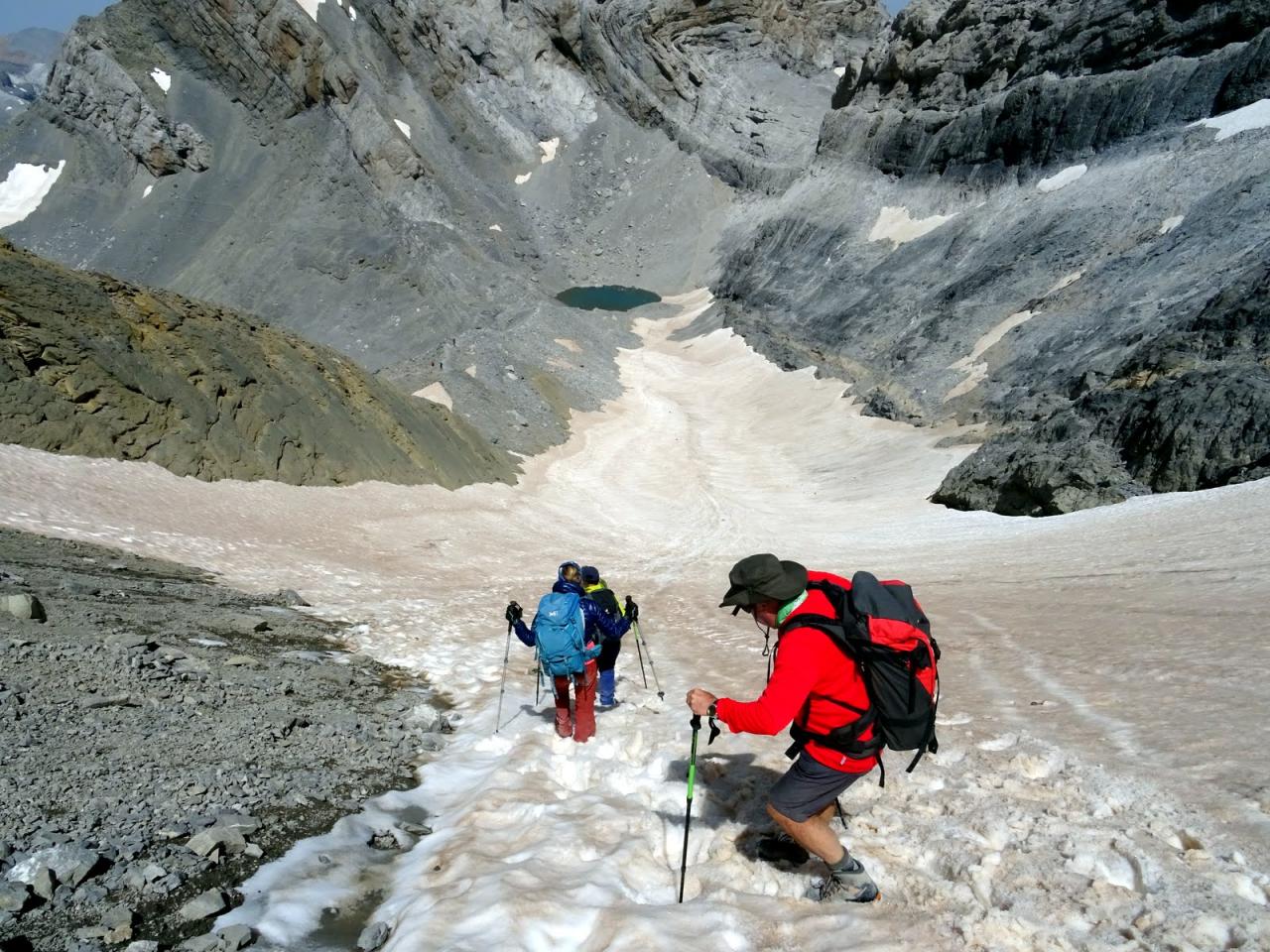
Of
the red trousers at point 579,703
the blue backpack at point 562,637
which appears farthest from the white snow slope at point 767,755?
the blue backpack at point 562,637

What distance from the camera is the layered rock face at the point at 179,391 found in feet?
53.1

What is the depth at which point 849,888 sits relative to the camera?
429 centimetres

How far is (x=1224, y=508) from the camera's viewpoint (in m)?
16.9

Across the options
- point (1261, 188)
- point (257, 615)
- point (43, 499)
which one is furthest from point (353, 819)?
point (1261, 188)

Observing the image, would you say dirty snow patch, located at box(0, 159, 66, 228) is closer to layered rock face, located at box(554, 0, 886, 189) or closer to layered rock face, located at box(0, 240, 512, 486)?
layered rock face, located at box(554, 0, 886, 189)

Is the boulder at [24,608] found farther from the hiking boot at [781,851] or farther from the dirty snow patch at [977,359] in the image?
the dirty snow patch at [977,359]

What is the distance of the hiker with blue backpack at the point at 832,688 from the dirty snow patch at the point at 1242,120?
47704 millimetres

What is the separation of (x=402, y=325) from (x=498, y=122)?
4375 centimetres

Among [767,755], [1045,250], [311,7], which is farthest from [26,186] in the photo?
[767,755]

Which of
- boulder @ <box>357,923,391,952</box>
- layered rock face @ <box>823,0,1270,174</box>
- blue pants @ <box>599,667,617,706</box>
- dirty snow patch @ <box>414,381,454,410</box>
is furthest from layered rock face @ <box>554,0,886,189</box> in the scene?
boulder @ <box>357,923,391,952</box>

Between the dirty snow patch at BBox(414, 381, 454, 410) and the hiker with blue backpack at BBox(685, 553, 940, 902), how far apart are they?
31.1 metres

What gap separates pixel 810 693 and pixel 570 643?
3039 millimetres

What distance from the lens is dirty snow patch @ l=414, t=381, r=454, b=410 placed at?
34116 mm

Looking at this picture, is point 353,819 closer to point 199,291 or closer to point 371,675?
point 371,675
